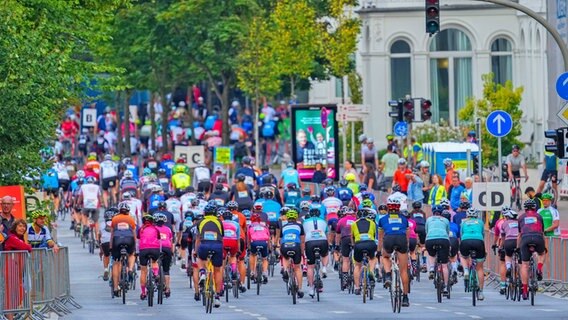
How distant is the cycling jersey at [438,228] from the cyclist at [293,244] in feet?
6.52

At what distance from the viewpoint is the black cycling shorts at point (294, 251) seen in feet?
111

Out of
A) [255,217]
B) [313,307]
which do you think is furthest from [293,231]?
[255,217]

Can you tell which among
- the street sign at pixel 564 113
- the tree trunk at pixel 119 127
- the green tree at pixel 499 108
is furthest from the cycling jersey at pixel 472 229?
the tree trunk at pixel 119 127

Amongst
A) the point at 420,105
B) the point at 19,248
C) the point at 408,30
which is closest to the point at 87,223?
the point at 420,105

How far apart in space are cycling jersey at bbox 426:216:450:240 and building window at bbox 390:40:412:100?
3843 cm

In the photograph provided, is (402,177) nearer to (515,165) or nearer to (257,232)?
(515,165)

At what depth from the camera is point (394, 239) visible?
3162cm

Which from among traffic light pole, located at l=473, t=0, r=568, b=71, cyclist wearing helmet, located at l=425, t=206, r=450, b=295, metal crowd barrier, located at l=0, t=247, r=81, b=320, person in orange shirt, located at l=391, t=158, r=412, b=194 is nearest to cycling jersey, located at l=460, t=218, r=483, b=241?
cyclist wearing helmet, located at l=425, t=206, r=450, b=295

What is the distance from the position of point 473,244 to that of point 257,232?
15.9ft

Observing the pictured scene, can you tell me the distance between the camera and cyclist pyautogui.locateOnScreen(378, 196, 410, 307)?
3133cm

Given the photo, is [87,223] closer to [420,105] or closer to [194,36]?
[420,105]

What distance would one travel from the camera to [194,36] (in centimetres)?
7031

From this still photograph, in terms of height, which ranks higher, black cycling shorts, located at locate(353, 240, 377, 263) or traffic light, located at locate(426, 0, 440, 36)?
traffic light, located at locate(426, 0, 440, 36)

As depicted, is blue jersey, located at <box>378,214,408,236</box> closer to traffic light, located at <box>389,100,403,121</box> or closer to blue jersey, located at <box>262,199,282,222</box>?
blue jersey, located at <box>262,199,282,222</box>
